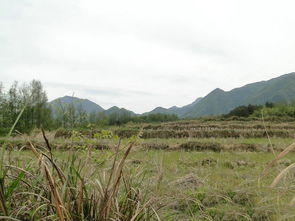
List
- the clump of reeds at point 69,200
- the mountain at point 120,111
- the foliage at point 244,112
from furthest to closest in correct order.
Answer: the foliage at point 244,112 < the mountain at point 120,111 < the clump of reeds at point 69,200

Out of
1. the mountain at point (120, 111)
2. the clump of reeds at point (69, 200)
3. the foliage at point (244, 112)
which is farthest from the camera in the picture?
the foliage at point (244, 112)

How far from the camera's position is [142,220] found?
142 cm

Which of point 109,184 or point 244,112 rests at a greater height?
point 244,112

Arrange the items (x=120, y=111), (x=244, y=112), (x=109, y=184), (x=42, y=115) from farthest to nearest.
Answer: (x=120, y=111), (x=244, y=112), (x=42, y=115), (x=109, y=184)

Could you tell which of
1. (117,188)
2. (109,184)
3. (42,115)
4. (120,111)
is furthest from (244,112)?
(109,184)

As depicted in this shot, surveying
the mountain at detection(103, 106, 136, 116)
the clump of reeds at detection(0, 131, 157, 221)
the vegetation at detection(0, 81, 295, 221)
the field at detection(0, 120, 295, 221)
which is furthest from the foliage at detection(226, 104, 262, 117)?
the clump of reeds at detection(0, 131, 157, 221)

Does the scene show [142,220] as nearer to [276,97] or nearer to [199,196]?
[199,196]

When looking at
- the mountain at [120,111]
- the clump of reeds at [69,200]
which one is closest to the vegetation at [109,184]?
the clump of reeds at [69,200]

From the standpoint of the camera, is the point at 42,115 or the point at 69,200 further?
the point at 42,115

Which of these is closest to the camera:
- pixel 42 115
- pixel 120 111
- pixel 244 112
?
pixel 42 115

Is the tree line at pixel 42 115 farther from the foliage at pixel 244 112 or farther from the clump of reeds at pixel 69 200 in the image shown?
the foliage at pixel 244 112

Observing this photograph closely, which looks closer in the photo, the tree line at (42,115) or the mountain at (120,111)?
the tree line at (42,115)

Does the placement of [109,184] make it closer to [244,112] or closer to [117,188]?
[117,188]

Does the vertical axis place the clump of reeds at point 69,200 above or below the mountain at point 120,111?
below
